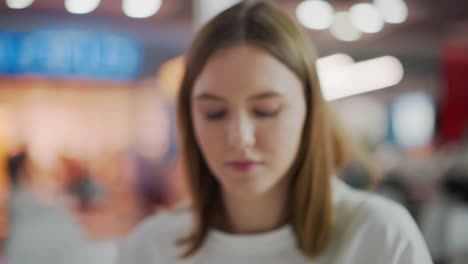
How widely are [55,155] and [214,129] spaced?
3937 mm

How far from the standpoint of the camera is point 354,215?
109 cm

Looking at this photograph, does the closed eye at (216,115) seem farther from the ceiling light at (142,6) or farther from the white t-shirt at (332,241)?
the ceiling light at (142,6)

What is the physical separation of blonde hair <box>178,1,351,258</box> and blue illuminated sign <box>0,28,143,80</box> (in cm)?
375

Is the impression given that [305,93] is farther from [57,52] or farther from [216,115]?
[57,52]

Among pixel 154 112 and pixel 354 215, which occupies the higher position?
pixel 354 215

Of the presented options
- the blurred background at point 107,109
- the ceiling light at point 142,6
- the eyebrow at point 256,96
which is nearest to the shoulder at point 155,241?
the eyebrow at point 256,96

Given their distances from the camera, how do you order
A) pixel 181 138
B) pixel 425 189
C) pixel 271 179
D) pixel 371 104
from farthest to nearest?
pixel 371 104, pixel 425 189, pixel 181 138, pixel 271 179

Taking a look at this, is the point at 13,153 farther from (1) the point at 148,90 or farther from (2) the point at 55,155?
(1) the point at 148,90

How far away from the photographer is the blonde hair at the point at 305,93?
1073mm

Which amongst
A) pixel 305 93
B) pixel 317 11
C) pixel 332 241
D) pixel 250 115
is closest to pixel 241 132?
pixel 250 115

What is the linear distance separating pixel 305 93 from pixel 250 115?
0.14 m

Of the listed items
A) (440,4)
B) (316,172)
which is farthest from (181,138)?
(440,4)

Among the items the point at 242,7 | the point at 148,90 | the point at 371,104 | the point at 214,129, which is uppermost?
the point at 242,7

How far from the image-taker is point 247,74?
1038mm
